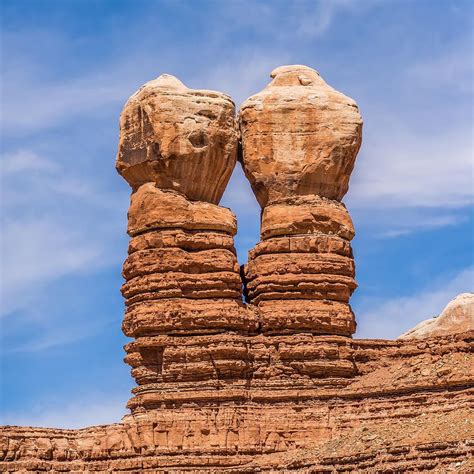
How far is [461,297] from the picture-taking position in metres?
75.3

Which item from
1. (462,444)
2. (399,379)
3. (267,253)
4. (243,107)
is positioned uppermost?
(243,107)

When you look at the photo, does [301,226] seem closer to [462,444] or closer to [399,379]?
[399,379]

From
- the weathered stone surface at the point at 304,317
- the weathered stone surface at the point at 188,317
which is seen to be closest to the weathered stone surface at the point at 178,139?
the weathered stone surface at the point at 188,317

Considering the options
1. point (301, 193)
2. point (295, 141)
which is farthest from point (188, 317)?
point (295, 141)

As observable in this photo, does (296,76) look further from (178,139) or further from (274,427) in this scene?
(274,427)

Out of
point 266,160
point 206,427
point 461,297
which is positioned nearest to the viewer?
point 206,427

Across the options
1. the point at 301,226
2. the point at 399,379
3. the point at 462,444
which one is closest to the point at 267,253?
the point at 301,226

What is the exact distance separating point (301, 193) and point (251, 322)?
4665 millimetres

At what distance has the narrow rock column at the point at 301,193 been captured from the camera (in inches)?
2670

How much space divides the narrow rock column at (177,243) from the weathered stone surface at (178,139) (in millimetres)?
30

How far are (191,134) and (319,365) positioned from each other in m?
7.87

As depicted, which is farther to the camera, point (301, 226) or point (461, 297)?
point (461, 297)

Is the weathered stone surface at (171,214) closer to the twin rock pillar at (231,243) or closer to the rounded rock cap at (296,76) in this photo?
the twin rock pillar at (231,243)

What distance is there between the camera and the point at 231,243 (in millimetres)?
68312
